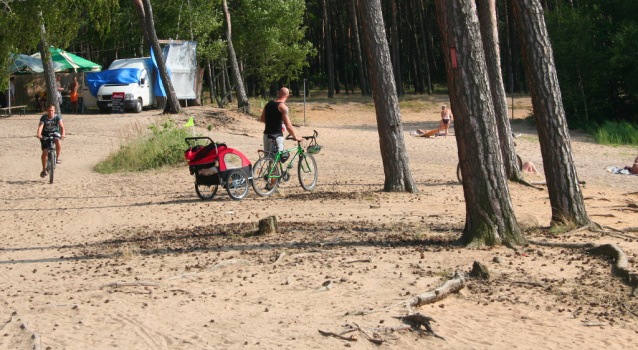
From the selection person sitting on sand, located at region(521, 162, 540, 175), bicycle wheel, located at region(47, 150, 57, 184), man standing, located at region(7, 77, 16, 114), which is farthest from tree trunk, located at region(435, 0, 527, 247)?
man standing, located at region(7, 77, 16, 114)

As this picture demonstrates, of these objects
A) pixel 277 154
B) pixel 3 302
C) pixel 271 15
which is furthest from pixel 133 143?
pixel 271 15

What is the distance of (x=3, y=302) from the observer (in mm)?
5492

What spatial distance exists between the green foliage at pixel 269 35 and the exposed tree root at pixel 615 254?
101 ft

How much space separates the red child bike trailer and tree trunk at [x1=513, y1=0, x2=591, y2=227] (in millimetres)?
5187

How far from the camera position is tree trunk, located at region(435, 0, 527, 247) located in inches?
274

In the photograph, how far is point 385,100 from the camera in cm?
1166

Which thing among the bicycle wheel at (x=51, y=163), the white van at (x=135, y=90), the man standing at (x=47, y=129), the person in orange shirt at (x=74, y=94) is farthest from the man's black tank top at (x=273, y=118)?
the person in orange shirt at (x=74, y=94)

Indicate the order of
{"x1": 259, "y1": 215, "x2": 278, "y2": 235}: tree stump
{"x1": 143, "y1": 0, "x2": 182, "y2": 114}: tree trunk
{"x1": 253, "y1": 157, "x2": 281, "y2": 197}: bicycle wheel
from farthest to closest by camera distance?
{"x1": 143, "y1": 0, "x2": 182, "y2": 114}: tree trunk → {"x1": 253, "y1": 157, "x2": 281, "y2": 197}: bicycle wheel → {"x1": 259, "y1": 215, "x2": 278, "y2": 235}: tree stump

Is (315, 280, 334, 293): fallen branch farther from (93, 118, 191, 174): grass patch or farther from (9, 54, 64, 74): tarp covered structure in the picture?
(9, 54, 64, 74): tarp covered structure

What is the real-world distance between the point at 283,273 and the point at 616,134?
74.2 ft

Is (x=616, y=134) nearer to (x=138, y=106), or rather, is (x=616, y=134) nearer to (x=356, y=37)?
(x=138, y=106)

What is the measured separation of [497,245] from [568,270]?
1.04 metres

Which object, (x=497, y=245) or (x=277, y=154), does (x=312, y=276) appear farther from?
(x=277, y=154)

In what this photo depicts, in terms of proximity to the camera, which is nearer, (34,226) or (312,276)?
(312,276)
